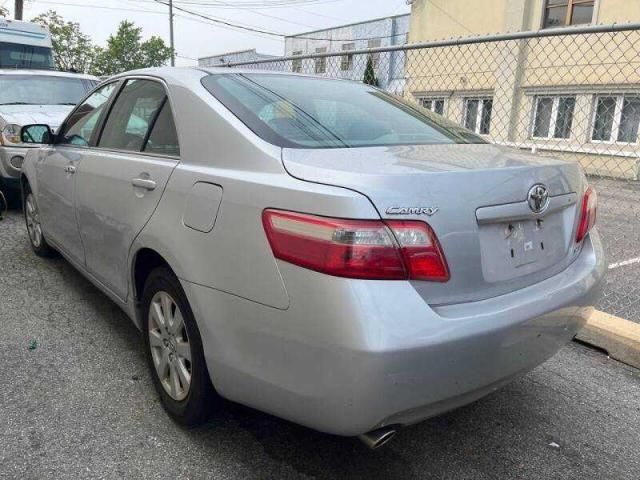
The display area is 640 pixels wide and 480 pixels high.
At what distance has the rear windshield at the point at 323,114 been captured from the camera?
2.22 meters

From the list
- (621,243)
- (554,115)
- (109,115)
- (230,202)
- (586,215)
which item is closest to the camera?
(230,202)

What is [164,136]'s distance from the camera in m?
2.60

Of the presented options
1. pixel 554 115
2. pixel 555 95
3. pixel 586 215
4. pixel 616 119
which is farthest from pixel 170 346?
pixel 555 95

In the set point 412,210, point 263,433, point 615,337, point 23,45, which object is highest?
point 23,45

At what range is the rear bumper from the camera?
166 cm

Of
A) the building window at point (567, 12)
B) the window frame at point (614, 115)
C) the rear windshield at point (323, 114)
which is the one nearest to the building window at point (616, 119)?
the window frame at point (614, 115)

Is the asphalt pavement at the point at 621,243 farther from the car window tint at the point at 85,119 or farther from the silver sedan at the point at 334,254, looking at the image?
the car window tint at the point at 85,119

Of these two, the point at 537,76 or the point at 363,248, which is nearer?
the point at 363,248

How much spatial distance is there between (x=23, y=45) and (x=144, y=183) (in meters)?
13.7

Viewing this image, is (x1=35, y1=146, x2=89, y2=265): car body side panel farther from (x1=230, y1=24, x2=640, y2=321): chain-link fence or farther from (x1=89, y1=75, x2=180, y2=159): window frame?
(x1=230, y1=24, x2=640, y2=321): chain-link fence

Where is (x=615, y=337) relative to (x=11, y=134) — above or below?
below

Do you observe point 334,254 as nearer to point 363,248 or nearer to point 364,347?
point 363,248

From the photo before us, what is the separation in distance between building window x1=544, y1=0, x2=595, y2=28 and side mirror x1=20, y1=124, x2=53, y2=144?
625 inches

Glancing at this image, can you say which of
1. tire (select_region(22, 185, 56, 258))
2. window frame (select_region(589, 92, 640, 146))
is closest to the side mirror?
tire (select_region(22, 185, 56, 258))
